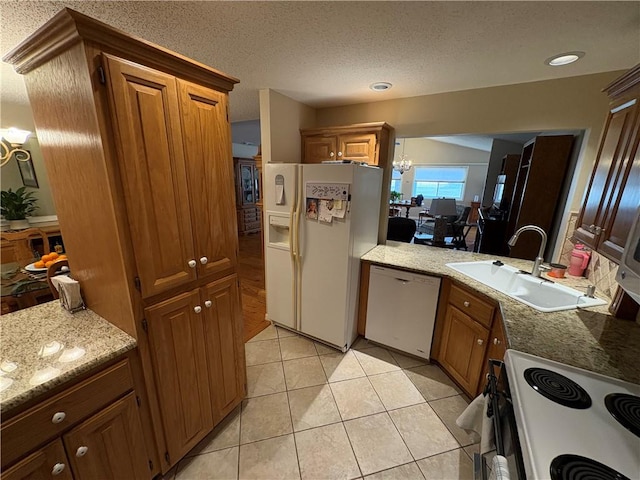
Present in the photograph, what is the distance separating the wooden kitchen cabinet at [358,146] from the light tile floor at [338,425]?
139 centimetres

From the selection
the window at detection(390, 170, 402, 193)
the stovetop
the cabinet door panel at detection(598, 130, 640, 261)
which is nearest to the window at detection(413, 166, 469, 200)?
the window at detection(390, 170, 402, 193)

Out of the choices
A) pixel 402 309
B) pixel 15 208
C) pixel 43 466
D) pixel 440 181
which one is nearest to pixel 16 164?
pixel 15 208

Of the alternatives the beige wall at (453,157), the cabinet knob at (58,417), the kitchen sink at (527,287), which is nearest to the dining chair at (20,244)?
the cabinet knob at (58,417)

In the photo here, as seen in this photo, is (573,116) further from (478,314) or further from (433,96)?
(478,314)

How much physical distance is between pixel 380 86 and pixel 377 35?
80cm

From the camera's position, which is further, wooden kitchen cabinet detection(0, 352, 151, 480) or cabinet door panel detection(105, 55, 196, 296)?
cabinet door panel detection(105, 55, 196, 296)

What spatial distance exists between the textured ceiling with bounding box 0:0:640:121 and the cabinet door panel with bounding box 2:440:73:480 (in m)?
1.80

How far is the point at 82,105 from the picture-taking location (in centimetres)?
92

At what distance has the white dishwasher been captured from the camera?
6.88 feet

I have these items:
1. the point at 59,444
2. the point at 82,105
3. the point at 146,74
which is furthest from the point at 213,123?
the point at 59,444

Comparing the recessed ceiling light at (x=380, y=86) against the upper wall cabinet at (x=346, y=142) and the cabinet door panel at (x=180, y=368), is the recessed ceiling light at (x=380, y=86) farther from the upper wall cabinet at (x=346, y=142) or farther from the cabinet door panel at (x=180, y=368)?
the cabinet door panel at (x=180, y=368)

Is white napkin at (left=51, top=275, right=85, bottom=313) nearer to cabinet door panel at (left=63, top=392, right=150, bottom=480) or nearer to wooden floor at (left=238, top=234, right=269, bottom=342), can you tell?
cabinet door panel at (left=63, top=392, right=150, bottom=480)

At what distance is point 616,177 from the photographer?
1.18 meters

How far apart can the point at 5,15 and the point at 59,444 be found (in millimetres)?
1875
